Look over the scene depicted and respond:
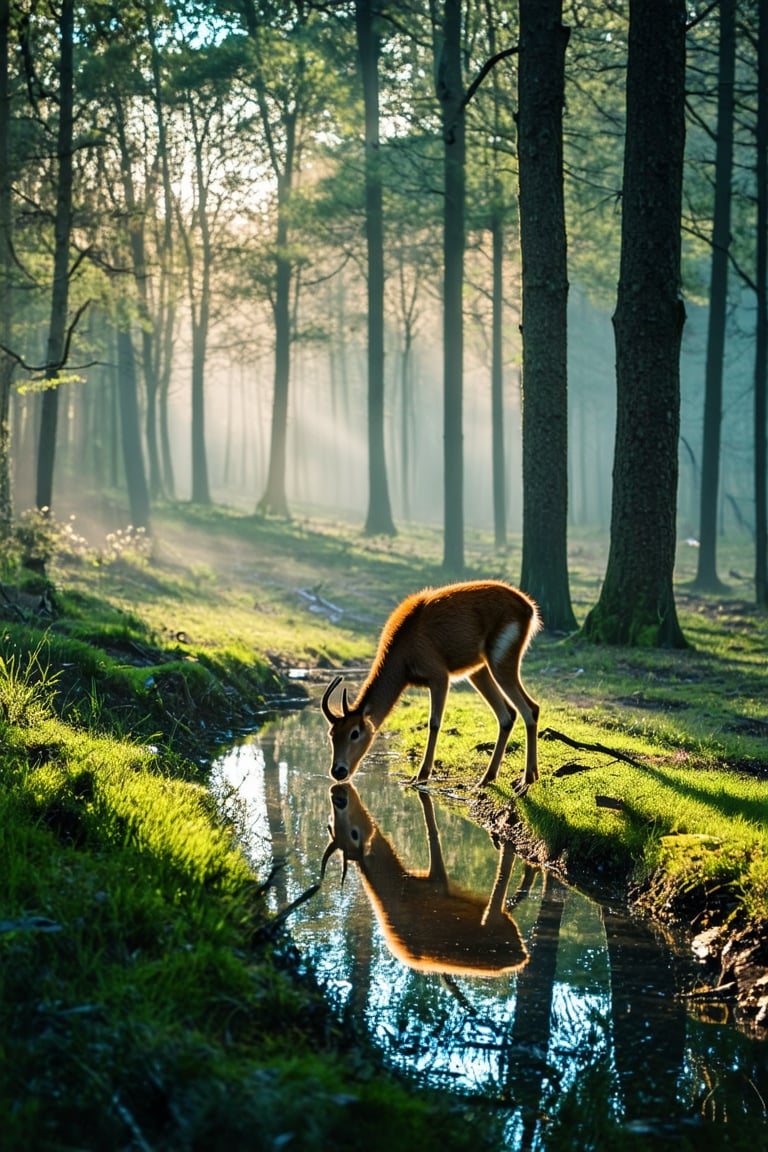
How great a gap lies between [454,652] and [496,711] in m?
0.78

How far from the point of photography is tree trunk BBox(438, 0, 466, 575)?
26938mm

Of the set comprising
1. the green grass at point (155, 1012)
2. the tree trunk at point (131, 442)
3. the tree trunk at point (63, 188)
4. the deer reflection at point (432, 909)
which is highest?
the tree trunk at point (63, 188)

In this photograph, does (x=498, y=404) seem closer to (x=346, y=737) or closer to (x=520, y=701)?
(x=520, y=701)

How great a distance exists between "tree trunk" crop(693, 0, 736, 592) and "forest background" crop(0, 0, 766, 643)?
0.07 m

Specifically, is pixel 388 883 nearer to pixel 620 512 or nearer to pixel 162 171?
pixel 620 512

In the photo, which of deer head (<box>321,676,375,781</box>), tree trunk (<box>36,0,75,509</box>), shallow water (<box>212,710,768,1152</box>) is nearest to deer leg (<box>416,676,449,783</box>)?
deer head (<box>321,676,375,781</box>)

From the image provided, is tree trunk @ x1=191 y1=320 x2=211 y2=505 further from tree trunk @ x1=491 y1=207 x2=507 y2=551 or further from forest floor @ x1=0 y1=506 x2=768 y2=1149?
forest floor @ x1=0 y1=506 x2=768 y2=1149

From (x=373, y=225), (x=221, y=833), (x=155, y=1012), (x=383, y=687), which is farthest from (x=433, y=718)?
(x=373, y=225)

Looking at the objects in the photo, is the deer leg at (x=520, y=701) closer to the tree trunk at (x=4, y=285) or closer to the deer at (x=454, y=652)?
the deer at (x=454, y=652)

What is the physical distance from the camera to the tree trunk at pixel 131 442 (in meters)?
33.6

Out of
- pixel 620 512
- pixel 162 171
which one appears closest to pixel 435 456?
pixel 162 171

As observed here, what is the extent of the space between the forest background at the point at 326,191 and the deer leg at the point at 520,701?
6.18 m

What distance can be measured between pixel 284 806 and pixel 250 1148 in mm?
5146

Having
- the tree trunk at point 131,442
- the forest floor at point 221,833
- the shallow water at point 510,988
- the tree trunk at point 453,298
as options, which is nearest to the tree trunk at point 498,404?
the tree trunk at point 453,298
